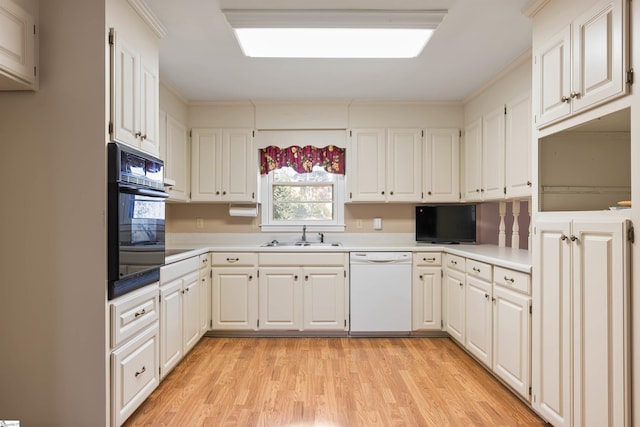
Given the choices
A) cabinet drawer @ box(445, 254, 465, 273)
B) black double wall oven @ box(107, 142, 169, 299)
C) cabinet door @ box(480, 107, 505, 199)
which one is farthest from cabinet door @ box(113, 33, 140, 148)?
cabinet door @ box(480, 107, 505, 199)

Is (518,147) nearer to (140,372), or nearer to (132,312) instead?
(132,312)

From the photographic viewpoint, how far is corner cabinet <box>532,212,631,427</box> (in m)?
1.54

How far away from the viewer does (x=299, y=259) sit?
12.1ft

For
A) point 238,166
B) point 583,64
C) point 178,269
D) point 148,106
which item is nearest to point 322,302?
point 178,269

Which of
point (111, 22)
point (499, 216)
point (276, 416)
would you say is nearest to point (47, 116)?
point (111, 22)

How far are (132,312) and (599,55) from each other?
271 centimetres

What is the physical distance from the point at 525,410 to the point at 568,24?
88.0 inches

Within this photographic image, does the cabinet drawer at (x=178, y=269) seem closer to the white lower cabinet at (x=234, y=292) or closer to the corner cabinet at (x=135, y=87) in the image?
the white lower cabinet at (x=234, y=292)

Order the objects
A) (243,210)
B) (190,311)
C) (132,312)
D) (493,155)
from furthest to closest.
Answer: (243,210), (493,155), (190,311), (132,312)

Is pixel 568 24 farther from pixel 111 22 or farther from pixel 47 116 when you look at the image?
pixel 47 116

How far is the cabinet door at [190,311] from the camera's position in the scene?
9.93 ft

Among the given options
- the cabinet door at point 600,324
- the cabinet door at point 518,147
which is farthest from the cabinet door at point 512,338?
the cabinet door at point 518,147

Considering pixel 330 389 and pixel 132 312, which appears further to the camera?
pixel 330 389

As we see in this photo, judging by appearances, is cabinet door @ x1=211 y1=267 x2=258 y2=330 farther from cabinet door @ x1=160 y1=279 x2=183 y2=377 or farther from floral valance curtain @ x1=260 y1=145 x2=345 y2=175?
floral valance curtain @ x1=260 y1=145 x2=345 y2=175
